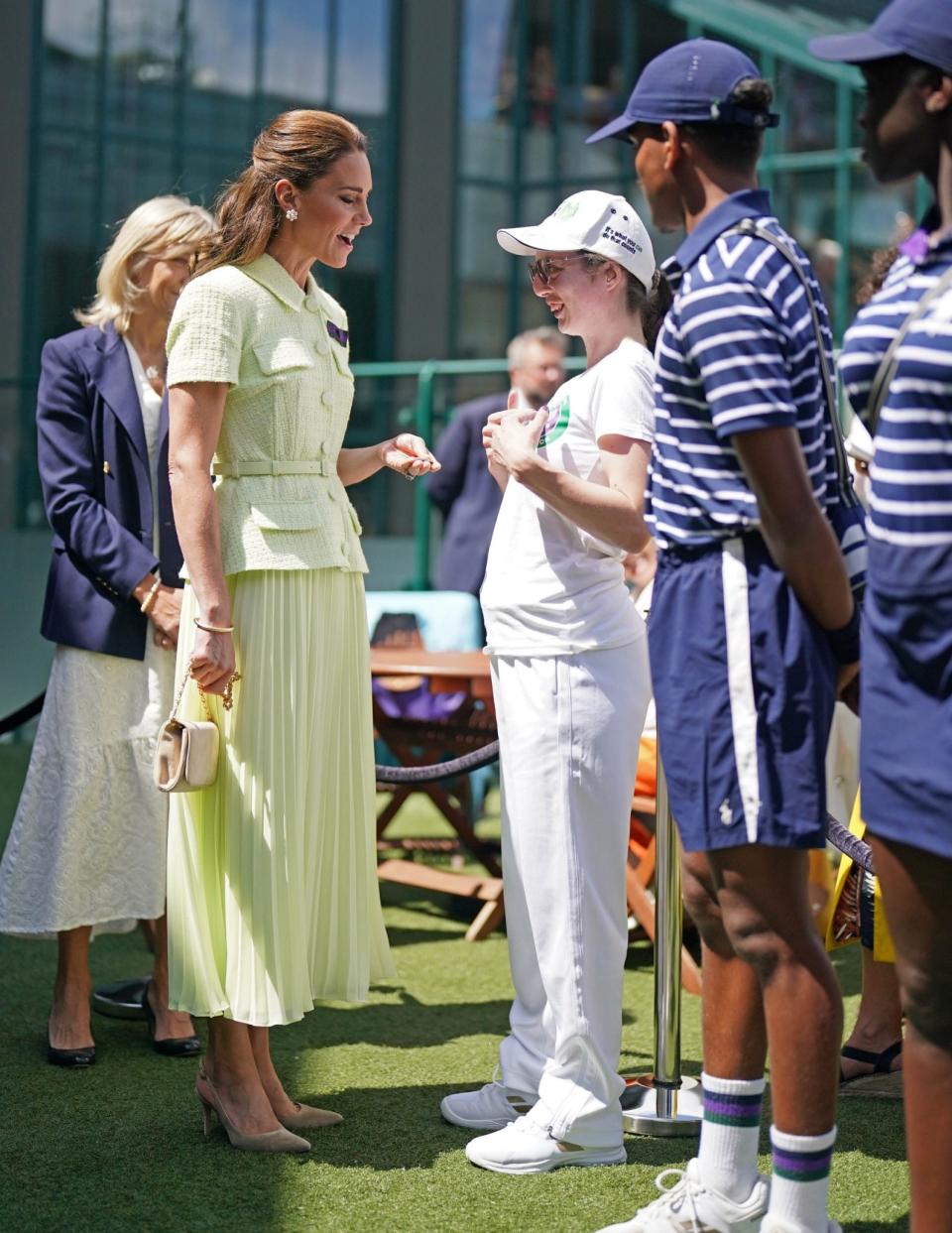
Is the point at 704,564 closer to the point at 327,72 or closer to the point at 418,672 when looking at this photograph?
the point at 418,672

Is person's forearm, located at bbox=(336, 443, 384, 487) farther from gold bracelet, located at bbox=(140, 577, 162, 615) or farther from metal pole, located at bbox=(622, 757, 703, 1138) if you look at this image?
metal pole, located at bbox=(622, 757, 703, 1138)

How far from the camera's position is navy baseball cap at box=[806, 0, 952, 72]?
2.35 m

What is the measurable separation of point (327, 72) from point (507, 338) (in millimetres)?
2868

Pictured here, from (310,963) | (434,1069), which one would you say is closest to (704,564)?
(310,963)

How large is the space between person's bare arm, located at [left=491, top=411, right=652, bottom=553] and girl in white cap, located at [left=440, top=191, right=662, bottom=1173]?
6 centimetres

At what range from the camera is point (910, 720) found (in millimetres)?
2365

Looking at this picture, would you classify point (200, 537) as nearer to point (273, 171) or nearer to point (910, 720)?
point (273, 171)

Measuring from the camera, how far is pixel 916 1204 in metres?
2.46

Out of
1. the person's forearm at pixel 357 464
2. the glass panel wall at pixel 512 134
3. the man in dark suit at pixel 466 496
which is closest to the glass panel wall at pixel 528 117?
the glass panel wall at pixel 512 134

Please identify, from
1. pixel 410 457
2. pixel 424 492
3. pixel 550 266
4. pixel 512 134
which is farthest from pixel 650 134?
pixel 512 134

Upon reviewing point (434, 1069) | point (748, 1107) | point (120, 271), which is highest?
point (120, 271)

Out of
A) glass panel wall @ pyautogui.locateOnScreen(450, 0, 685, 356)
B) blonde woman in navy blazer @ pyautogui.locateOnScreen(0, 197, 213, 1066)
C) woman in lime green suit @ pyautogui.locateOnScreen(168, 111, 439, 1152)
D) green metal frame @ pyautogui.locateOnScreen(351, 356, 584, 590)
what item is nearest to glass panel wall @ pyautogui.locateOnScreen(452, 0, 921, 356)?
glass panel wall @ pyautogui.locateOnScreen(450, 0, 685, 356)

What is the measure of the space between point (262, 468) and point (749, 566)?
1373mm

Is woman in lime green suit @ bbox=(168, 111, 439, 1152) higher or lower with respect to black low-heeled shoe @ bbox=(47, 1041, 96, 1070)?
higher
